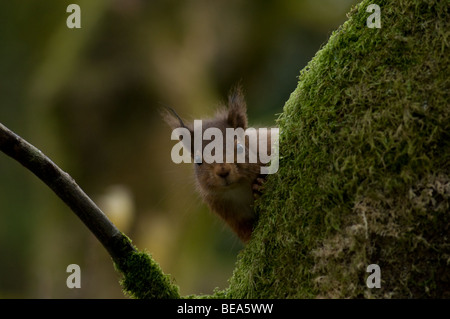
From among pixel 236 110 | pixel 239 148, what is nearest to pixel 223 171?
pixel 239 148

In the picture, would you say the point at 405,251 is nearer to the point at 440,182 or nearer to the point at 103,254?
the point at 440,182

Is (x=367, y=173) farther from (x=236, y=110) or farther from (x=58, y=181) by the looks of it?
(x=236, y=110)

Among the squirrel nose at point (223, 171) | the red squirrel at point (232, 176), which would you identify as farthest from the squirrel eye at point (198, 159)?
the squirrel nose at point (223, 171)

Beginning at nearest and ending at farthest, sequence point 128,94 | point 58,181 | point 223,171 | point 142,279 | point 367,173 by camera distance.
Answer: point 367,173, point 58,181, point 142,279, point 223,171, point 128,94

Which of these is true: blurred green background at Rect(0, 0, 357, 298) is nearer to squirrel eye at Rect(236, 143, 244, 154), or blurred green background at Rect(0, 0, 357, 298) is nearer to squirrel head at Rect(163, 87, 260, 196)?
squirrel head at Rect(163, 87, 260, 196)

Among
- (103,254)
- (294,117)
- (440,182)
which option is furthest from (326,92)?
(103,254)

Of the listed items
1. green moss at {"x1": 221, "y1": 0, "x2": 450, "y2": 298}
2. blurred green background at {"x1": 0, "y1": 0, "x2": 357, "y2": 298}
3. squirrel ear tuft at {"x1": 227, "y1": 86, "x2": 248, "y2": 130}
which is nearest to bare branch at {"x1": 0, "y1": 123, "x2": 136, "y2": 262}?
green moss at {"x1": 221, "y1": 0, "x2": 450, "y2": 298}
